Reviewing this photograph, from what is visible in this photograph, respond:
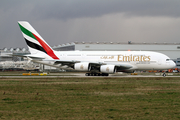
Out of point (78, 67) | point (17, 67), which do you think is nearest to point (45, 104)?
point (78, 67)

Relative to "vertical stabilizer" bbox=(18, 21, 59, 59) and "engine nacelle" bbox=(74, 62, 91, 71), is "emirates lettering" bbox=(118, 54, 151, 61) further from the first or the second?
"vertical stabilizer" bbox=(18, 21, 59, 59)

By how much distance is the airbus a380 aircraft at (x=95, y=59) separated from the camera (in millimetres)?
47656

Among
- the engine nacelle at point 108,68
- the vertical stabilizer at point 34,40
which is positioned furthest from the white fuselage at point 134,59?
the engine nacelle at point 108,68

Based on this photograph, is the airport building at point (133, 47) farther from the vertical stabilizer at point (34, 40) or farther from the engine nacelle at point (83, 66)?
the engine nacelle at point (83, 66)

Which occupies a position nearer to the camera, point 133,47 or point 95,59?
point 95,59

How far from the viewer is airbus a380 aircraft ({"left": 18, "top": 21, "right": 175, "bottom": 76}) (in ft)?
156

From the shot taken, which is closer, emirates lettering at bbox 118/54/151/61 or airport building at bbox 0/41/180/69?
emirates lettering at bbox 118/54/151/61

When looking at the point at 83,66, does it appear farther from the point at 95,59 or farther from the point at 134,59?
the point at 134,59

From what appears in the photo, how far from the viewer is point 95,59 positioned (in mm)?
50562

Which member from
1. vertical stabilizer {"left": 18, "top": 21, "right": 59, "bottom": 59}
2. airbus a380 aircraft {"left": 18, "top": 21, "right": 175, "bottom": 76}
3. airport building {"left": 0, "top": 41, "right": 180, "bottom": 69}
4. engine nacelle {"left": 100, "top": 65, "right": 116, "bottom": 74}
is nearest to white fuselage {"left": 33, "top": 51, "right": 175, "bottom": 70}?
airbus a380 aircraft {"left": 18, "top": 21, "right": 175, "bottom": 76}

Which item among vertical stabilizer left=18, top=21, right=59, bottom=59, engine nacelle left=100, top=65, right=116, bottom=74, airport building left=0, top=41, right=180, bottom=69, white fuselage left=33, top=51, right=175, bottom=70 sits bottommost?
engine nacelle left=100, top=65, right=116, bottom=74

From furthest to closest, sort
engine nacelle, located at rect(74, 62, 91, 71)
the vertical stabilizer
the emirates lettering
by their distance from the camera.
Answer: the vertical stabilizer → the emirates lettering → engine nacelle, located at rect(74, 62, 91, 71)

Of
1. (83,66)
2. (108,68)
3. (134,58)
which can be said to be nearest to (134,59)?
(134,58)

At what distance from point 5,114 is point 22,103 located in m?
3.37
